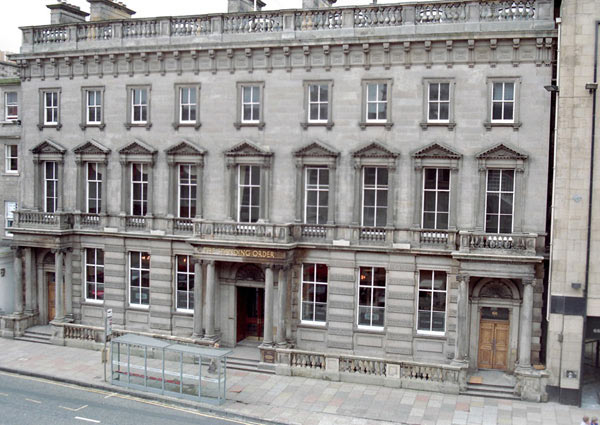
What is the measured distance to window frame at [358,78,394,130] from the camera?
28.9 meters

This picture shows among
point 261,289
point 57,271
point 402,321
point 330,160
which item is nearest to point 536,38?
point 330,160

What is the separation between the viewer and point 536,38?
26.7 metres

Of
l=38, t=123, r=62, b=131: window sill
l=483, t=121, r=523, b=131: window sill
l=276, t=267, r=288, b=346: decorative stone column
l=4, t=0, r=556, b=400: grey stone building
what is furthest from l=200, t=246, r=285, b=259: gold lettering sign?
l=38, t=123, r=62, b=131: window sill

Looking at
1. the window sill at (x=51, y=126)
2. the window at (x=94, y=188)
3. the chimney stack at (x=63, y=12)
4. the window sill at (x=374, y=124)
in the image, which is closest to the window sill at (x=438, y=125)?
the window sill at (x=374, y=124)

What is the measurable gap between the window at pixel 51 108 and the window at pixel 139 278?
863 centimetres

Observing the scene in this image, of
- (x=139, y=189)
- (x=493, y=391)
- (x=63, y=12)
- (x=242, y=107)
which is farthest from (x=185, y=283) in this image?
(x=63, y=12)

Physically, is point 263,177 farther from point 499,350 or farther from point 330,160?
point 499,350

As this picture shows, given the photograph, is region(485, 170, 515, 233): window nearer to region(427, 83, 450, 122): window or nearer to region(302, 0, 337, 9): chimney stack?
region(427, 83, 450, 122): window

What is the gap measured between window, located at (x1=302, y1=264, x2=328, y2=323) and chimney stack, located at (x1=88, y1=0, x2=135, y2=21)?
694 inches

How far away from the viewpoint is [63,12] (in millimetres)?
34969

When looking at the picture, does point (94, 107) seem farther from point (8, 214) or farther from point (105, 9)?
point (8, 214)

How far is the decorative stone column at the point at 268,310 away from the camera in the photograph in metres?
29.5

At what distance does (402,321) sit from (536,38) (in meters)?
13.6

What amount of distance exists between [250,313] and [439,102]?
550 inches
